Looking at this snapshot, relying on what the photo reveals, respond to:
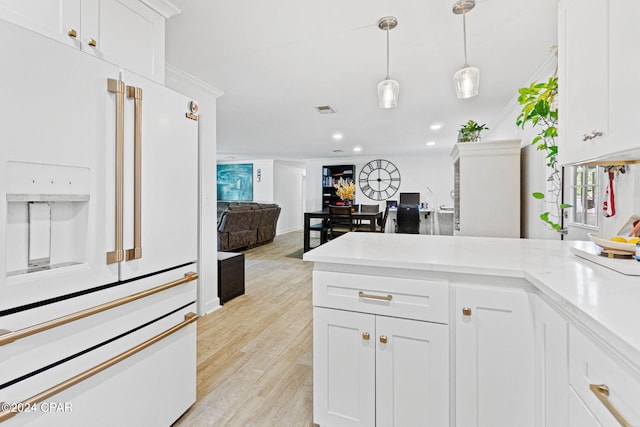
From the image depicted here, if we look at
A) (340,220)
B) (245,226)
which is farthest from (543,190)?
(245,226)

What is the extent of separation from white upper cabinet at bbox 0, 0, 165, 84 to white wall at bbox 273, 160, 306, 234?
7.48 meters

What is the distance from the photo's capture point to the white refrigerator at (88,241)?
0.93 meters

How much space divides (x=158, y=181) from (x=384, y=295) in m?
1.20

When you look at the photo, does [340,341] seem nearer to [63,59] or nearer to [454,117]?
[63,59]

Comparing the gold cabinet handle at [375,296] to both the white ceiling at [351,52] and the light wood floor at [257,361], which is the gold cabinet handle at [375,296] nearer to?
the light wood floor at [257,361]

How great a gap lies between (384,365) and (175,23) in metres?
2.34

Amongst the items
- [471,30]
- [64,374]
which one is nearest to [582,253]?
[471,30]

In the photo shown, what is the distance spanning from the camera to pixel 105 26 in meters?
1.44

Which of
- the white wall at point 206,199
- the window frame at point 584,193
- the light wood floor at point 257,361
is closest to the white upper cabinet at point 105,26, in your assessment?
the white wall at point 206,199

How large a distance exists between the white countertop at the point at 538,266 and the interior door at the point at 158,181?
72 cm

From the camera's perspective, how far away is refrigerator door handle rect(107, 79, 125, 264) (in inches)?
47.7

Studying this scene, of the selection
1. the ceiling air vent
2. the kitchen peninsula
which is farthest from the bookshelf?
the kitchen peninsula

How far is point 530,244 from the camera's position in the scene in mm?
1720

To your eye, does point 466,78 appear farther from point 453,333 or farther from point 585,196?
point 453,333
